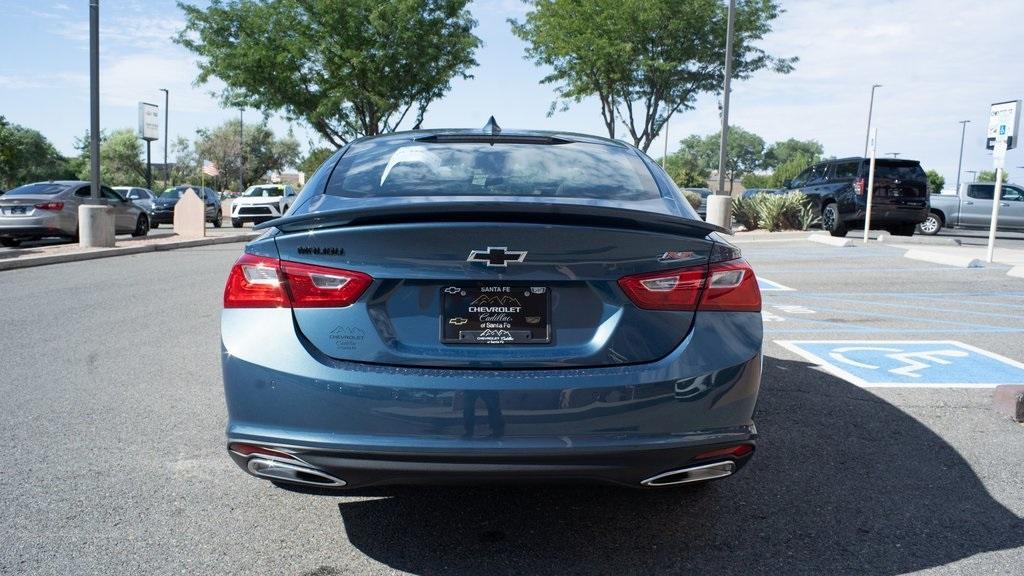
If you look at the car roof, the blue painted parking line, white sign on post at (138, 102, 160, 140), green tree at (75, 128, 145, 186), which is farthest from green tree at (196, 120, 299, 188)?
the car roof

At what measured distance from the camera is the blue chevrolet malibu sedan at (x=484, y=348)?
2.74 m

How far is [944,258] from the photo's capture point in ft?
48.3

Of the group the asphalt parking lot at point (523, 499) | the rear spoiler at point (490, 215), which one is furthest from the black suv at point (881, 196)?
the rear spoiler at point (490, 215)

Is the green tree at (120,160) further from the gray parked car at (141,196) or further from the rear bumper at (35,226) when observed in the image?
the rear bumper at (35,226)

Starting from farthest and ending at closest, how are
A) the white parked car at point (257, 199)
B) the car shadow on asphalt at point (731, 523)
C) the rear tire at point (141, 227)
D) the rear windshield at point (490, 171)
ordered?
the white parked car at point (257, 199) → the rear tire at point (141, 227) → the rear windshield at point (490, 171) → the car shadow on asphalt at point (731, 523)

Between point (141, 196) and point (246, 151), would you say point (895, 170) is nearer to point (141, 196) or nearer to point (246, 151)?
point (141, 196)

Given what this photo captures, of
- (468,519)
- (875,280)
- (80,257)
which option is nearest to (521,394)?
(468,519)

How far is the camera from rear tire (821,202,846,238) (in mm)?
20797

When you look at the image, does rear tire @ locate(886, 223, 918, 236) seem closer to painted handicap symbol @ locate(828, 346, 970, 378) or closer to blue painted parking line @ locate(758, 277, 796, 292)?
blue painted parking line @ locate(758, 277, 796, 292)

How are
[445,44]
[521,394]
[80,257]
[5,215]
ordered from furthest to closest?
1. [445,44]
2. [5,215]
3. [80,257]
4. [521,394]

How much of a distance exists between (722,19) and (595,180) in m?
27.3

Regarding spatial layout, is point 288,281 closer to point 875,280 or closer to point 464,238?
point 464,238

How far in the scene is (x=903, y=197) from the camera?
20.2 meters

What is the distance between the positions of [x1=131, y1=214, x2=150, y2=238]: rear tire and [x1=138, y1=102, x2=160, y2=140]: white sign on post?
1351 cm
